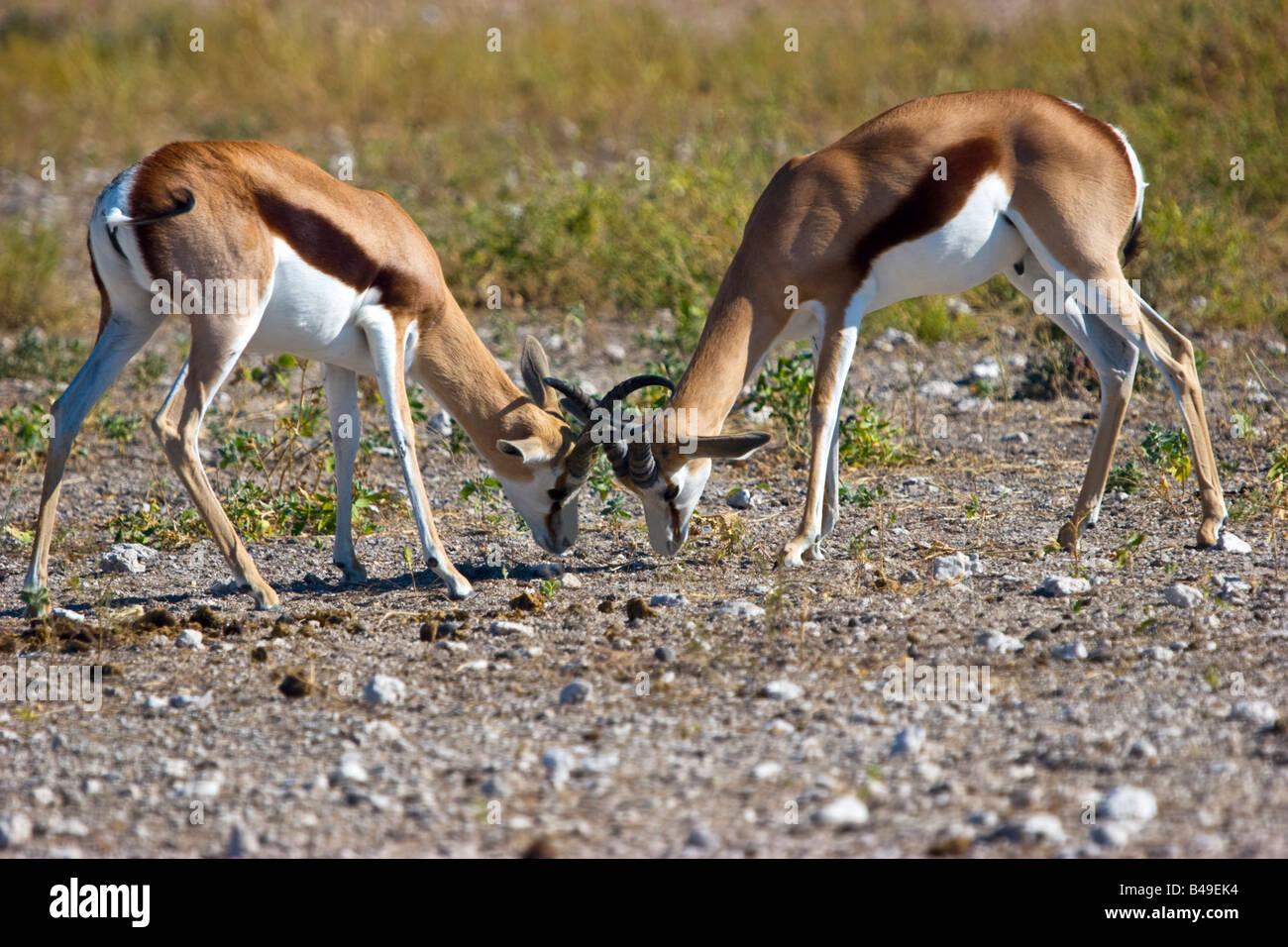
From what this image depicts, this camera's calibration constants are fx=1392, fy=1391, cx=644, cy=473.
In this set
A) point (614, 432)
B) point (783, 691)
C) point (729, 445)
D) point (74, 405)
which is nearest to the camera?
point (783, 691)

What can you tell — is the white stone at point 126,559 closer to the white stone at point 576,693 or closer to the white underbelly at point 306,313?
the white underbelly at point 306,313

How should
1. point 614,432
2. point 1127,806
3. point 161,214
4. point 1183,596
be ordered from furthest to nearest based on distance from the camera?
point 614,432
point 161,214
point 1183,596
point 1127,806

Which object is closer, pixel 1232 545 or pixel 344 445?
pixel 1232 545

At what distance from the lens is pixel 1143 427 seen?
27.1 feet

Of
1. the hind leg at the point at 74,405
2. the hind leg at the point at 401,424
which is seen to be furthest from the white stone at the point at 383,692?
the hind leg at the point at 74,405

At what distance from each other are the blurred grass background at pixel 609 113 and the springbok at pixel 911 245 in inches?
107

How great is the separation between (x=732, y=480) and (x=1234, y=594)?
120 inches

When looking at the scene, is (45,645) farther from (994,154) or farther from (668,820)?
(994,154)

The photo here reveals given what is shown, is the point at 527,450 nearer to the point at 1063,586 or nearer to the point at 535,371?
the point at 535,371

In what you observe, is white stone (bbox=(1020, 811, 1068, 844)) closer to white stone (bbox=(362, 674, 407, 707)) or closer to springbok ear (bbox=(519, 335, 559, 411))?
white stone (bbox=(362, 674, 407, 707))

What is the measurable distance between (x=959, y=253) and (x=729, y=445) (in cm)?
136

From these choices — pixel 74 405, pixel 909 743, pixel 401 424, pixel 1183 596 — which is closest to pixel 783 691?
pixel 909 743

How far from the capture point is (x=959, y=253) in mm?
6238
